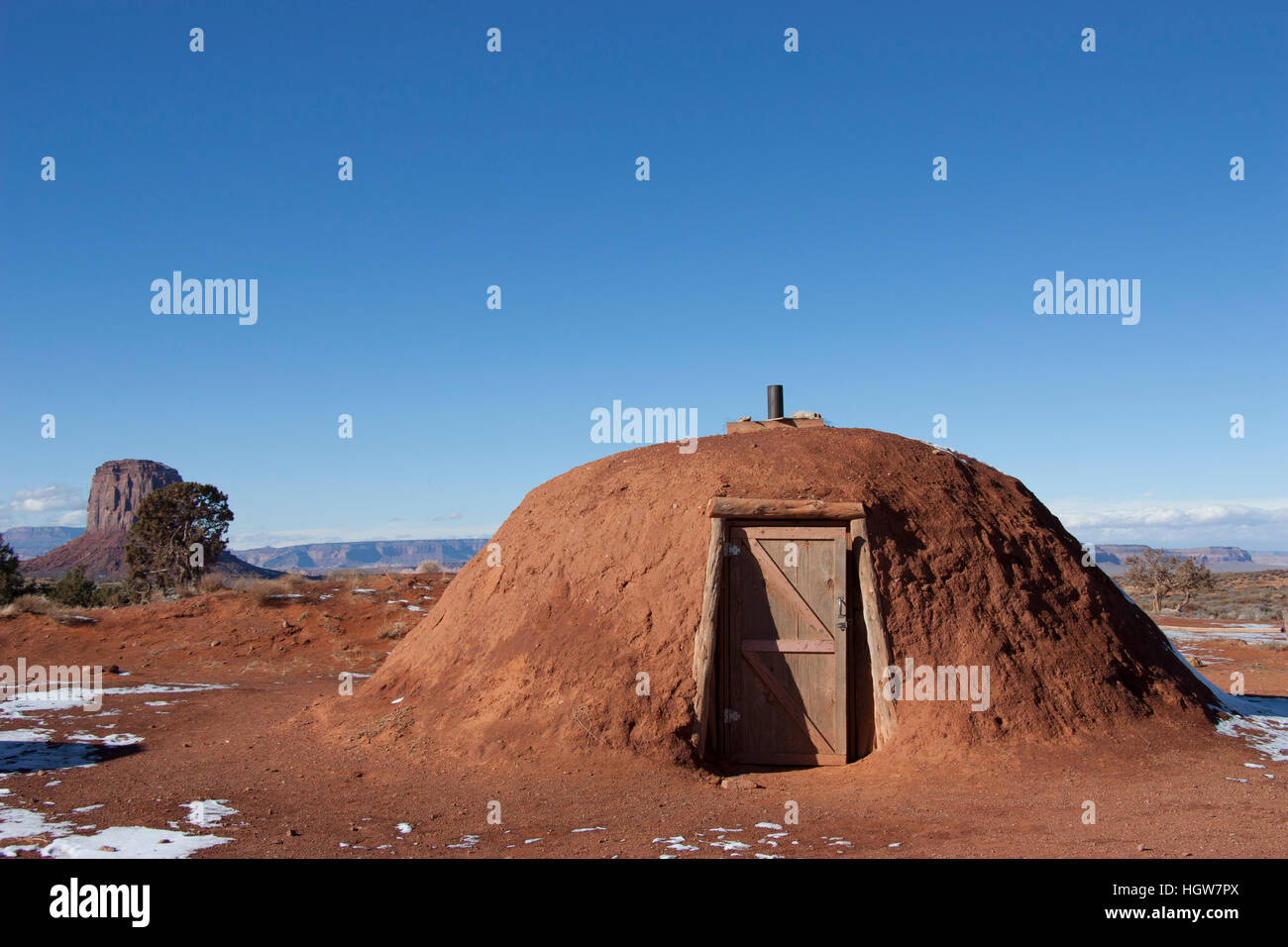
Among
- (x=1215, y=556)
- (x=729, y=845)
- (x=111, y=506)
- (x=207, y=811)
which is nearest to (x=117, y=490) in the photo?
(x=111, y=506)

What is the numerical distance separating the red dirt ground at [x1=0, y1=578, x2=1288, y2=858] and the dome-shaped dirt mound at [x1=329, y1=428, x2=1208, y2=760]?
0.27 m

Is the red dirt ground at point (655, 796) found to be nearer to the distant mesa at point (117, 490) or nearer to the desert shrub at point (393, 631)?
the desert shrub at point (393, 631)

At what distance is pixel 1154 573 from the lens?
103ft

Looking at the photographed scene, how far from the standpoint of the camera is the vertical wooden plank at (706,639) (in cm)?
840

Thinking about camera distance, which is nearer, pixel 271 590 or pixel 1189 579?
pixel 271 590

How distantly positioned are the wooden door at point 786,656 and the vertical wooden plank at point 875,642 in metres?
0.19

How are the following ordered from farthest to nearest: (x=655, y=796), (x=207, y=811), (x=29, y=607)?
(x=29, y=607), (x=655, y=796), (x=207, y=811)

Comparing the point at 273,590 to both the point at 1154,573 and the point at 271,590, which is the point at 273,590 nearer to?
the point at 271,590

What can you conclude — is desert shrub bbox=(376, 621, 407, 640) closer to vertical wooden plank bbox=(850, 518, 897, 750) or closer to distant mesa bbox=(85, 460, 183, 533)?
vertical wooden plank bbox=(850, 518, 897, 750)

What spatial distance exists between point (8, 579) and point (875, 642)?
29.3m

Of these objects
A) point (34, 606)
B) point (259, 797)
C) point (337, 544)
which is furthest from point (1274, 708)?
point (337, 544)

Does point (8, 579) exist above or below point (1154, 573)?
above

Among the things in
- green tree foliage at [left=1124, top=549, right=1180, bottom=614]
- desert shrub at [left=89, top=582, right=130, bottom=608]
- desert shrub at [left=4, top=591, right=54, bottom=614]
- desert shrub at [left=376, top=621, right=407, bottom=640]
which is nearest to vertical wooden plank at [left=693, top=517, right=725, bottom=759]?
desert shrub at [left=376, top=621, right=407, bottom=640]
